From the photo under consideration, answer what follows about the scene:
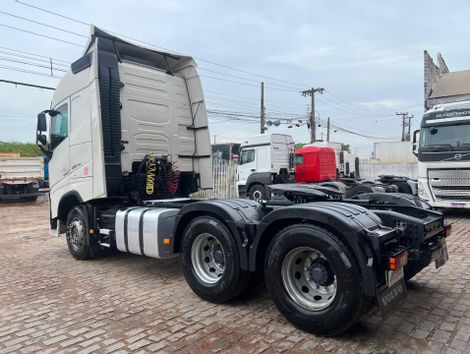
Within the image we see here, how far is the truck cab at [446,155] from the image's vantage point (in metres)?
10.0

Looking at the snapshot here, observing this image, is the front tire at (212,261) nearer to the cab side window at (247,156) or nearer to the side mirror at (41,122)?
the side mirror at (41,122)

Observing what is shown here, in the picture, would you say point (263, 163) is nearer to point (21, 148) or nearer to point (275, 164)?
point (275, 164)

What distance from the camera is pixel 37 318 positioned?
13.7ft

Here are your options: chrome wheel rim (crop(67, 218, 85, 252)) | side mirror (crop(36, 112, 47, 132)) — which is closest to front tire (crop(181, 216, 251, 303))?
chrome wheel rim (crop(67, 218, 85, 252))

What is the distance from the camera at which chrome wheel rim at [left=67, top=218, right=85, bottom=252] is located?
6.68 metres

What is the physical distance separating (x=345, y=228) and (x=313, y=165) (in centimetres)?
1641

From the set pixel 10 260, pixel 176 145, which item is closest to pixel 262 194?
pixel 176 145

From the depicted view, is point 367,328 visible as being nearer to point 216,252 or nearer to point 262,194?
point 216,252

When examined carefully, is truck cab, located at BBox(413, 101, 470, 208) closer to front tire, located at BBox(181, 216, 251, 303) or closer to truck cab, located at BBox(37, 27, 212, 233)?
truck cab, located at BBox(37, 27, 212, 233)

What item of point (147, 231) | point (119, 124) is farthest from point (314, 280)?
point (119, 124)

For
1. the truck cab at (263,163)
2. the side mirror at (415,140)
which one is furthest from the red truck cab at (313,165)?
the side mirror at (415,140)

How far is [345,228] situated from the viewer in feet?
10.4

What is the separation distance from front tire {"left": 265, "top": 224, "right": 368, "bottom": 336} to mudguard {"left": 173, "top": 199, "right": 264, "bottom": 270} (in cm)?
31

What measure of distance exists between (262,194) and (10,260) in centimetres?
1142
